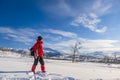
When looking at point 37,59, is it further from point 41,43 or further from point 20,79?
point 20,79

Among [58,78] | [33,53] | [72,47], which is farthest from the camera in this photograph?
[72,47]

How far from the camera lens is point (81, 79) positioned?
11.8 meters

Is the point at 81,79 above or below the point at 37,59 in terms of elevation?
below

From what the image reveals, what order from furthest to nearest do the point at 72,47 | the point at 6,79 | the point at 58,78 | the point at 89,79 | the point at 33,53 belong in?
1. the point at 72,47
2. the point at 33,53
3. the point at 89,79
4. the point at 58,78
5. the point at 6,79

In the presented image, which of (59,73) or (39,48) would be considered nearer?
(39,48)

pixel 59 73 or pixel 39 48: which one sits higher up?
pixel 39 48

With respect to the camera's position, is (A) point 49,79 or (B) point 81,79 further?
(B) point 81,79

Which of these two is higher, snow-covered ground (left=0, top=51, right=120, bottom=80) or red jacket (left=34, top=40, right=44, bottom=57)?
red jacket (left=34, top=40, right=44, bottom=57)

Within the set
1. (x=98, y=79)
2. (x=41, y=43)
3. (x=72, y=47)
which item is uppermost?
(x=72, y=47)

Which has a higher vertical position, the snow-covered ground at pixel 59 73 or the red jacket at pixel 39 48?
the red jacket at pixel 39 48

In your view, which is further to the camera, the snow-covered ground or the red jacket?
the red jacket

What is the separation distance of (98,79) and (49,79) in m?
3.25

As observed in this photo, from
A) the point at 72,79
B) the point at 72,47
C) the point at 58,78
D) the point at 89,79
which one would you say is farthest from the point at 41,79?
the point at 72,47

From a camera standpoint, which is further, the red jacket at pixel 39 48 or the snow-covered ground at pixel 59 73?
the red jacket at pixel 39 48
